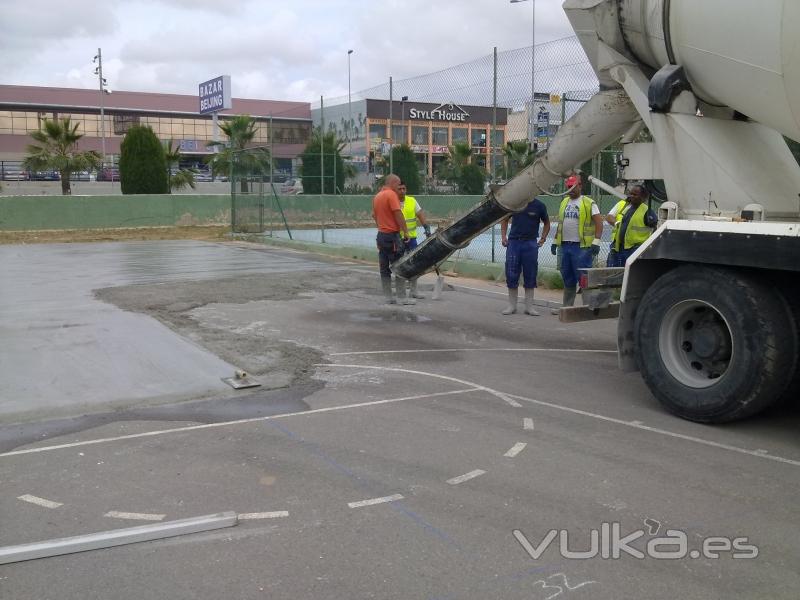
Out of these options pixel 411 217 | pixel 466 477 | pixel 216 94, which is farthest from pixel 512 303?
pixel 216 94

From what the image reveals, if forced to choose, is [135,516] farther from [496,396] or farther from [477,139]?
[477,139]

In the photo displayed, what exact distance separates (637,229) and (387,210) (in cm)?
352

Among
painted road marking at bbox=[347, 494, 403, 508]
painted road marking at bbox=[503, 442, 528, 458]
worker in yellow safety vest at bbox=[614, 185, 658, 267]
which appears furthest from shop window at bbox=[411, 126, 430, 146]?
painted road marking at bbox=[347, 494, 403, 508]

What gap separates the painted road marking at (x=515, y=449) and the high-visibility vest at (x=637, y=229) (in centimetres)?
449

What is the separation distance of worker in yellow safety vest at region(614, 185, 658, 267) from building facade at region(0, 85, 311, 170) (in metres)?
51.4

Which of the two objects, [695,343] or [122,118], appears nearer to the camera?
[695,343]

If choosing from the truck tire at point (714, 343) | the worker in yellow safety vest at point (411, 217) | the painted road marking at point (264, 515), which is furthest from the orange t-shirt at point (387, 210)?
the painted road marking at point (264, 515)

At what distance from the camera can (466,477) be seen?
4.71m

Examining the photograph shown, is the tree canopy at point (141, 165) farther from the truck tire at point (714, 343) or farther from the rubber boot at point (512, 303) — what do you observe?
the truck tire at point (714, 343)

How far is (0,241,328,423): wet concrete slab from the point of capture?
6520 millimetres

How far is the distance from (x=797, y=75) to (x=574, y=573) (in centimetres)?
354

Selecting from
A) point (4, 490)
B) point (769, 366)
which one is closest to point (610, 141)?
point (769, 366)

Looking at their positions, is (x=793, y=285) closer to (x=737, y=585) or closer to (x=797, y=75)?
(x=797, y=75)

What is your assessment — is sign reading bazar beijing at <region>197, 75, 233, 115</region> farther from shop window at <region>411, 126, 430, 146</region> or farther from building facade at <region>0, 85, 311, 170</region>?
shop window at <region>411, 126, 430, 146</region>
